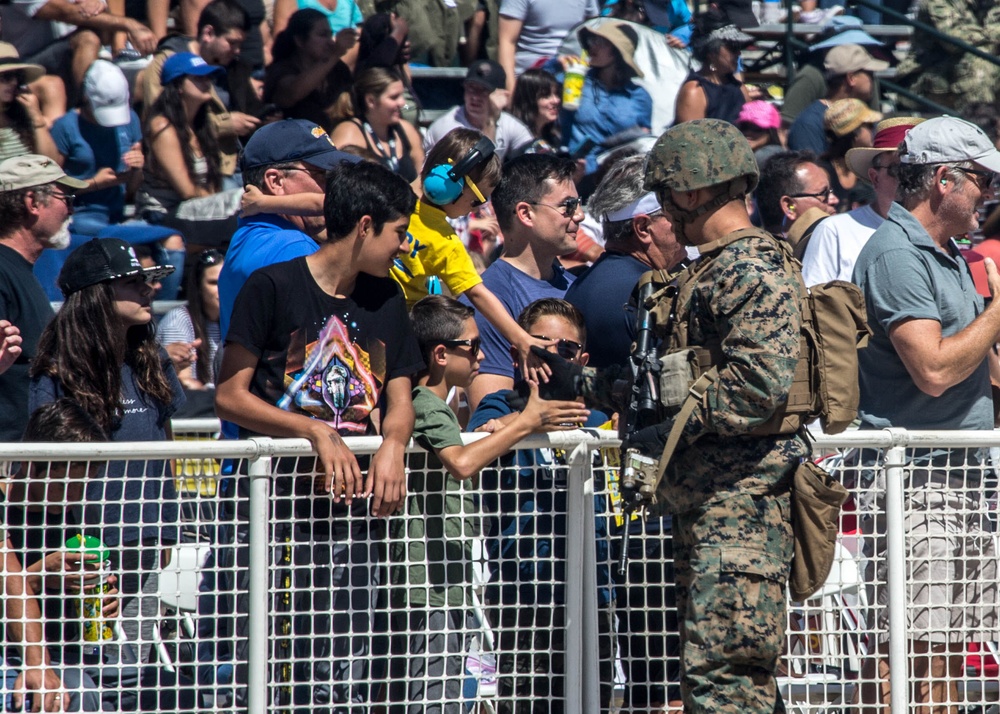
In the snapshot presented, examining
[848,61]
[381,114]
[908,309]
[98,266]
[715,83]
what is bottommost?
[908,309]

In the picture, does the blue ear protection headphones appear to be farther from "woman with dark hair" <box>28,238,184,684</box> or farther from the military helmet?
the military helmet

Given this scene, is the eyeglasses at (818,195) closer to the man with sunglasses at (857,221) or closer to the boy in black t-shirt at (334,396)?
the man with sunglasses at (857,221)

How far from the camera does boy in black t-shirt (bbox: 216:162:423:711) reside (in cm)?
375

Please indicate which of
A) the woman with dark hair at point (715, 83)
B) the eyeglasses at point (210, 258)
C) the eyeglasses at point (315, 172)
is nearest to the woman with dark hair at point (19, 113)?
the eyeglasses at point (210, 258)

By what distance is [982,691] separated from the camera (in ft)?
13.4

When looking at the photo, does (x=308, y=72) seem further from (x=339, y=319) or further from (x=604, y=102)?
(x=339, y=319)

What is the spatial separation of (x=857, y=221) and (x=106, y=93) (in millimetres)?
4227

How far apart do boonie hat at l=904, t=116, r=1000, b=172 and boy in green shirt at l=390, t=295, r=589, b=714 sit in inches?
67.2

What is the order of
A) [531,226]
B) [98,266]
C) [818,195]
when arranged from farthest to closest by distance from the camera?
1. [818,195]
2. [531,226]
3. [98,266]

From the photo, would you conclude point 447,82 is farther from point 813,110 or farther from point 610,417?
point 610,417

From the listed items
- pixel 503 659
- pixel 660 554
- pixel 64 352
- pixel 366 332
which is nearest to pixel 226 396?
pixel 366 332

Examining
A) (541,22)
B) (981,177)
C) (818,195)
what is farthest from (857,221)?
(541,22)

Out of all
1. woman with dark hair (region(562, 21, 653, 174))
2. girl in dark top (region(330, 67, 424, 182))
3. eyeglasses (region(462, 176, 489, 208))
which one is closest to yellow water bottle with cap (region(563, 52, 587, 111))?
woman with dark hair (region(562, 21, 653, 174))

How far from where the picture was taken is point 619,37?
889 centimetres
